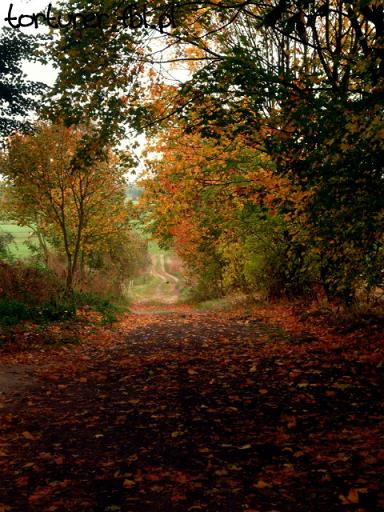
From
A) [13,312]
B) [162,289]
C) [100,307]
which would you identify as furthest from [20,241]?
[13,312]

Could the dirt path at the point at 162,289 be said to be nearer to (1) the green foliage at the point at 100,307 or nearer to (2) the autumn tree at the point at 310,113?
(1) the green foliage at the point at 100,307

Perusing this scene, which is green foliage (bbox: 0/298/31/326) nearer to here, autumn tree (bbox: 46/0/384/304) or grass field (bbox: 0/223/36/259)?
autumn tree (bbox: 46/0/384/304)

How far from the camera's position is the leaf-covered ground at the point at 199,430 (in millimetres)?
4066

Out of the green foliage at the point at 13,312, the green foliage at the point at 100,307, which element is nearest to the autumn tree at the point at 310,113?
the green foliage at the point at 13,312

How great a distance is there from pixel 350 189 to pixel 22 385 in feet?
20.4

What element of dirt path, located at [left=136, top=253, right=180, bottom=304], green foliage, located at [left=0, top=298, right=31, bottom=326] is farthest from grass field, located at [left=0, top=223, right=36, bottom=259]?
green foliage, located at [left=0, top=298, right=31, bottom=326]

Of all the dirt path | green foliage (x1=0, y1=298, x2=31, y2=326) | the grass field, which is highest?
the grass field

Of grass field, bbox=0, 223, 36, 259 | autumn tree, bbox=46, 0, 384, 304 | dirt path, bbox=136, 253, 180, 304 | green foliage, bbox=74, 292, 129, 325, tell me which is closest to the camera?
autumn tree, bbox=46, 0, 384, 304

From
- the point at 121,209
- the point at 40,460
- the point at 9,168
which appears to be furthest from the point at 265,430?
the point at 121,209

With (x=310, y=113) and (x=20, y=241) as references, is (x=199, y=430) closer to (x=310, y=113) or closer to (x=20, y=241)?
(x=310, y=113)

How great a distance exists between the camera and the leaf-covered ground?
4066 millimetres

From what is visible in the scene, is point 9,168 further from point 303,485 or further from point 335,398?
point 303,485

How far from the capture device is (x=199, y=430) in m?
5.68

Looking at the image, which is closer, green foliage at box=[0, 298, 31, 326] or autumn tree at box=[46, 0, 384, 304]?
autumn tree at box=[46, 0, 384, 304]
